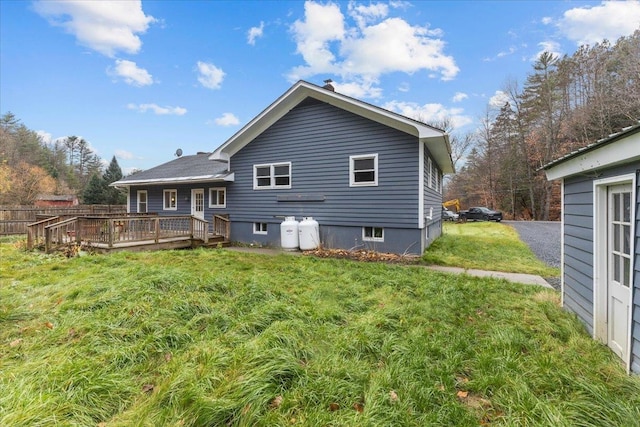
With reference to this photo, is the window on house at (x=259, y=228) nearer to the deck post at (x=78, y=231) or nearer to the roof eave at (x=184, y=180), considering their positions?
the roof eave at (x=184, y=180)

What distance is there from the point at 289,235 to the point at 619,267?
867 centimetres

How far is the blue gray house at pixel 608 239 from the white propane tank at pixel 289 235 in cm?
780

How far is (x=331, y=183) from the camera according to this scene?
10594 millimetres

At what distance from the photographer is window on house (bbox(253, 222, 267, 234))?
1222 cm

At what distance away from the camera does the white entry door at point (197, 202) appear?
1398 cm

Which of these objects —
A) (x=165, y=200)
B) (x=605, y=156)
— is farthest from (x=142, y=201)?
(x=605, y=156)

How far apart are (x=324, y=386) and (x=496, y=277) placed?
5795mm

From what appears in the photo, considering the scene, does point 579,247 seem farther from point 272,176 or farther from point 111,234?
point 111,234

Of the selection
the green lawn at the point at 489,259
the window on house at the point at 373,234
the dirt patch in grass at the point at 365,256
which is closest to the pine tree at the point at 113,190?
the dirt patch in grass at the point at 365,256

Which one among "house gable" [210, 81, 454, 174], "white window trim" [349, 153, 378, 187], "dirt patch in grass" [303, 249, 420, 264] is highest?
"house gable" [210, 81, 454, 174]

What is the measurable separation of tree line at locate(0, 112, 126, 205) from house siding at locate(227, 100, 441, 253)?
2943 centimetres

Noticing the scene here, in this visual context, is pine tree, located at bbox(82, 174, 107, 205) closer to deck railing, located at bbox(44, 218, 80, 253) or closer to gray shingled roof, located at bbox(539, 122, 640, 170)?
deck railing, located at bbox(44, 218, 80, 253)

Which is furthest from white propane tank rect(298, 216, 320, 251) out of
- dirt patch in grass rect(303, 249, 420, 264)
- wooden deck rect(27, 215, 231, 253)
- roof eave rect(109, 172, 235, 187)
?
roof eave rect(109, 172, 235, 187)

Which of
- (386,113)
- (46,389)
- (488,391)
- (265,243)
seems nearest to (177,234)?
(265,243)
